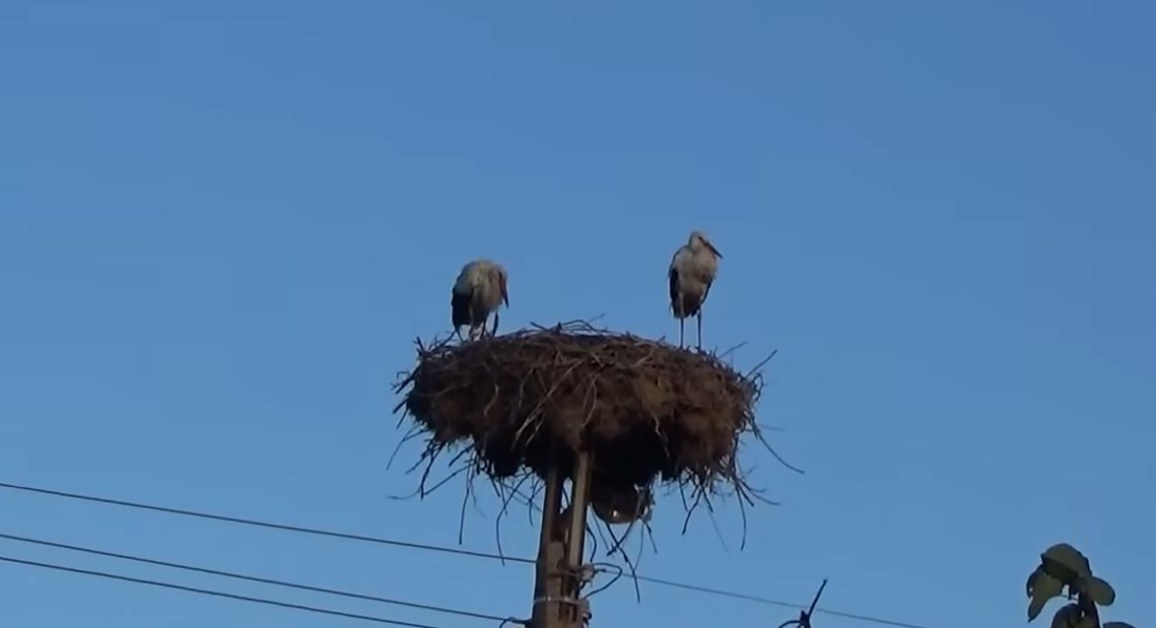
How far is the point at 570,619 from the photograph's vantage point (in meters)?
8.38

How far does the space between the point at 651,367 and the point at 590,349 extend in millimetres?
288

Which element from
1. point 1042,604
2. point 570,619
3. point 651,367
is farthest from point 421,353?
point 1042,604

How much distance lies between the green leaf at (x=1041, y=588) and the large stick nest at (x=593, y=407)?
183 inches

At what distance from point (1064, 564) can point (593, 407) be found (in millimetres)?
4845

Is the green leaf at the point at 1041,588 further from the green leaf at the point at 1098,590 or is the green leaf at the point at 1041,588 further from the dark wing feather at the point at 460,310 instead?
the dark wing feather at the point at 460,310

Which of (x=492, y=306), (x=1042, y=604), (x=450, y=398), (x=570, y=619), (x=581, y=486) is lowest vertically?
(x=1042, y=604)

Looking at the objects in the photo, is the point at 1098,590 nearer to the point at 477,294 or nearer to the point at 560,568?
the point at 560,568

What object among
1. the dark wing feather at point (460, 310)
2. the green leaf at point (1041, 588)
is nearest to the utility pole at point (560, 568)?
the green leaf at point (1041, 588)

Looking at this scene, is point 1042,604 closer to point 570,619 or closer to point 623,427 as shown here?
point 570,619

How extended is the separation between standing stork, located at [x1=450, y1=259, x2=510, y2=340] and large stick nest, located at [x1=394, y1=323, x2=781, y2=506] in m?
4.10

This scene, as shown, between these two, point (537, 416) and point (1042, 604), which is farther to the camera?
point (537, 416)

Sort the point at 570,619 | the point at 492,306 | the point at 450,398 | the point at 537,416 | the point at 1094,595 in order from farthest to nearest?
the point at 492,306
the point at 450,398
the point at 537,416
the point at 570,619
the point at 1094,595

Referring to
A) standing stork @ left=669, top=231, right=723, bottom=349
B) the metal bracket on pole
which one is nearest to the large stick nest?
the metal bracket on pole

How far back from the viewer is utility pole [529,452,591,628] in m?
8.33
